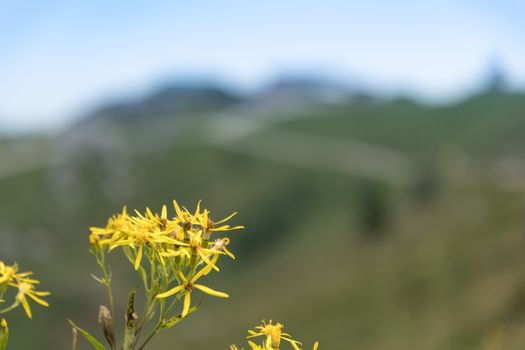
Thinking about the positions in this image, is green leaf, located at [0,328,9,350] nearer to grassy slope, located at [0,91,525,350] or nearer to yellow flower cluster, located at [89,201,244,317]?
yellow flower cluster, located at [89,201,244,317]

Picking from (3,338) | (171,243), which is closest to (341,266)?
(171,243)

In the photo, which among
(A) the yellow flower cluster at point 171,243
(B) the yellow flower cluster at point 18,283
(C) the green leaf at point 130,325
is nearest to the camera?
(B) the yellow flower cluster at point 18,283

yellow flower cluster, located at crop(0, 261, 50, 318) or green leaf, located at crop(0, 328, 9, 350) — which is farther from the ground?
yellow flower cluster, located at crop(0, 261, 50, 318)

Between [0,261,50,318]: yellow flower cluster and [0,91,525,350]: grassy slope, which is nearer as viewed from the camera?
[0,261,50,318]: yellow flower cluster

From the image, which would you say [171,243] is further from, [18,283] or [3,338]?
[3,338]

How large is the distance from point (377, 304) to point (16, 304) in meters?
73.4

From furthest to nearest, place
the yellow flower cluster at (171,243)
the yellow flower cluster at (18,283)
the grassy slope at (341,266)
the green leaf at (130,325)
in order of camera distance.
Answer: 1. the grassy slope at (341,266)
2. the yellow flower cluster at (171,243)
3. the green leaf at (130,325)
4. the yellow flower cluster at (18,283)

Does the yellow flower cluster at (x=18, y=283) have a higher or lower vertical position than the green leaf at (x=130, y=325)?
higher

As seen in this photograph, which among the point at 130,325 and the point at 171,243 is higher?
the point at 171,243

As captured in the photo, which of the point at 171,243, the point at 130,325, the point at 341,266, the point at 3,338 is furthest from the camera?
the point at 341,266

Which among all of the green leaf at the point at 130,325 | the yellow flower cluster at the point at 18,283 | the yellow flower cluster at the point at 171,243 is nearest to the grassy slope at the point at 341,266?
the yellow flower cluster at the point at 171,243

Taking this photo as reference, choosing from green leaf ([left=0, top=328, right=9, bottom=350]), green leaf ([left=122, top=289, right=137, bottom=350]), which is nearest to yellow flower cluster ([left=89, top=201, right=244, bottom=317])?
green leaf ([left=122, top=289, right=137, bottom=350])

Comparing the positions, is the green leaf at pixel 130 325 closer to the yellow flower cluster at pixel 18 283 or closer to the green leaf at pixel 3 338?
the yellow flower cluster at pixel 18 283

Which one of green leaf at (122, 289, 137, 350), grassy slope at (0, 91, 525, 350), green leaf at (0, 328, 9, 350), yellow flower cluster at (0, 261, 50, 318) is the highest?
grassy slope at (0, 91, 525, 350)
